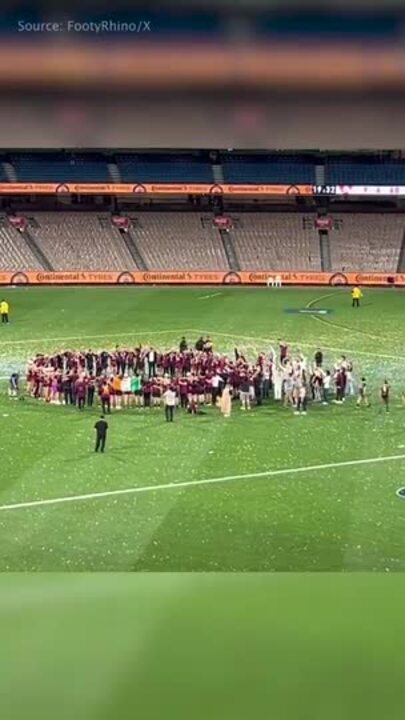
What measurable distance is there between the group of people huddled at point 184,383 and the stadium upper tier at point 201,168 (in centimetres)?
2731

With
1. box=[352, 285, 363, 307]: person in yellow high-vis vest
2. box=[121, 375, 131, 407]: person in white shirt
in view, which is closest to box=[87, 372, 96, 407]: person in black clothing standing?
box=[121, 375, 131, 407]: person in white shirt

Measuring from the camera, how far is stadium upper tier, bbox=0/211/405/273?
152 feet

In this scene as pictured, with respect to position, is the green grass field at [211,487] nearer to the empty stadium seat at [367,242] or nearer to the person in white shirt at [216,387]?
the person in white shirt at [216,387]

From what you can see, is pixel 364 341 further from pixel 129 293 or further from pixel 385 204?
pixel 385 204

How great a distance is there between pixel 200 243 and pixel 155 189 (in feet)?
11.6

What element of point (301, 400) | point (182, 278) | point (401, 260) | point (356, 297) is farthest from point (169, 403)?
point (401, 260)

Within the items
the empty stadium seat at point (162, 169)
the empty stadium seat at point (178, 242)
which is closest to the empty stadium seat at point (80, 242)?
the empty stadium seat at point (178, 242)

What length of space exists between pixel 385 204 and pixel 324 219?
11.2 ft

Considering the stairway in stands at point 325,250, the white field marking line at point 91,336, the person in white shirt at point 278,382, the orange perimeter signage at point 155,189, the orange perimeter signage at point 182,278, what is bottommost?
the person in white shirt at point 278,382

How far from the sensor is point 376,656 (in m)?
3.05

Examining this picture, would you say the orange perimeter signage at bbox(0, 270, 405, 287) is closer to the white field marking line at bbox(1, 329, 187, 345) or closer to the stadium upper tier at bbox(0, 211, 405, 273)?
the stadium upper tier at bbox(0, 211, 405, 273)

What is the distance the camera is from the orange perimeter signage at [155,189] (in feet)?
152

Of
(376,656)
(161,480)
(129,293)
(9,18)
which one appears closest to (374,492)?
(161,480)

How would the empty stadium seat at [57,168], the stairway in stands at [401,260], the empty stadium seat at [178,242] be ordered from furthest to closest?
the empty stadium seat at [57,168]
the empty stadium seat at [178,242]
the stairway in stands at [401,260]
